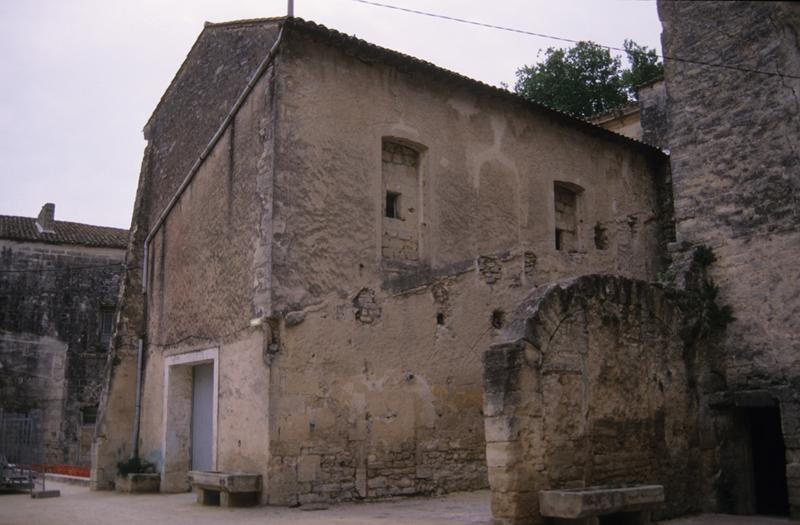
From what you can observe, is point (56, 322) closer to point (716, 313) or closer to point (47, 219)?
point (47, 219)

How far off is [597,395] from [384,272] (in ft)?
14.0

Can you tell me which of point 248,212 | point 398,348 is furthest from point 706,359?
point 248,212

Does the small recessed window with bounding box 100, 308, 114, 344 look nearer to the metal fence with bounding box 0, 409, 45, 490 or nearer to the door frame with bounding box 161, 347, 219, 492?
the metal fence with bounding box 0, 409, 45, 490

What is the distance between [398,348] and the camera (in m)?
11.4

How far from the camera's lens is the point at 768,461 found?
10.3 meters

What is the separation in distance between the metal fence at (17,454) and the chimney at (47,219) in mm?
9304

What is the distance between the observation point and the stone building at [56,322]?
77.0 ft

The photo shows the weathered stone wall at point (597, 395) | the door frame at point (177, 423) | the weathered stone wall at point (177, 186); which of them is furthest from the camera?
the door frame at point (177, 423)

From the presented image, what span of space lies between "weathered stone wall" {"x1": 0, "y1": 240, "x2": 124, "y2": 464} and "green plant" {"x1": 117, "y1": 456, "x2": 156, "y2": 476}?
1156cm

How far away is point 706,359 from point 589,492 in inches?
142

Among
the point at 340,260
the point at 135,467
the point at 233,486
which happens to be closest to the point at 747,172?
the point at 340,260

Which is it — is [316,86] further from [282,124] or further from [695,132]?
[695,132]

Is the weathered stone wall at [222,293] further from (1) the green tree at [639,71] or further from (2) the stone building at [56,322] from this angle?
(1) the green tree at [639,71]

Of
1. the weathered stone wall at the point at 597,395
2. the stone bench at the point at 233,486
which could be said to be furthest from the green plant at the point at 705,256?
the stone bench at the point at 233,486
